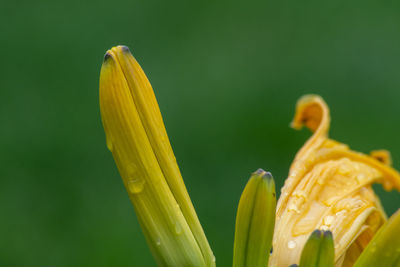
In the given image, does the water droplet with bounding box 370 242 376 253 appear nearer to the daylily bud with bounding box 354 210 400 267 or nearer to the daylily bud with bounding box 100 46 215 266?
the daylily bud with bounding box 354 210 400 267

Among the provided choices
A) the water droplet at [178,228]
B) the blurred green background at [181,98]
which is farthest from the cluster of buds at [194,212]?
the blurred green background at [181,98]

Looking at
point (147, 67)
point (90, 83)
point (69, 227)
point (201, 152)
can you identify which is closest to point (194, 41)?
point (147, 67)

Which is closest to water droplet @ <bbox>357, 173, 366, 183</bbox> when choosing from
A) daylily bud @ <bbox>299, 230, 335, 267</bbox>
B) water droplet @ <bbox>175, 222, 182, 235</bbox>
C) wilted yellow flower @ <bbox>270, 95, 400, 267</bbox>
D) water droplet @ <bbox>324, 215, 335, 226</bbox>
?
wilted yellow flower @ <bbox>270, 95, 400, 267</bbox>

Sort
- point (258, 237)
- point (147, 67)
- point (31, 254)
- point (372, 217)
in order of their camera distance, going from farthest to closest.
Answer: point (147, 67)
point (31, 254)
point (372, 217)
point (258, 237)

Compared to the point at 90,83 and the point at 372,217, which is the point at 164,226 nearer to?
the point at 372,217

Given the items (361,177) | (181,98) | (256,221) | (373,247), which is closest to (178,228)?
(256,221)

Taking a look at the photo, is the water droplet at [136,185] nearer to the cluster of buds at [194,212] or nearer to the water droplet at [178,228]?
the cluster of buds at [194,212]

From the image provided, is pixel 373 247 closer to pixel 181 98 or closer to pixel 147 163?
pixel 147 163
